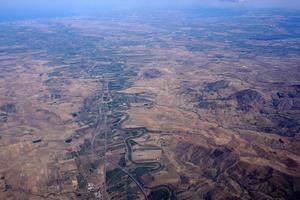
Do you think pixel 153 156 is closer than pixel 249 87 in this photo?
Yes

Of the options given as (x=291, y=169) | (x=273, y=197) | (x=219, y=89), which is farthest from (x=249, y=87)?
(x=273, y=197)

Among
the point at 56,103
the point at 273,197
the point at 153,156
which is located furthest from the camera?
the point at 56,103

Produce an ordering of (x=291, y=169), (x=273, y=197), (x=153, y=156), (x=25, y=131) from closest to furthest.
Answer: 1. (x=273, y=197)
2. (x=291, y=169)
3. (x=153, y=156)
4. (x=25, y=131)

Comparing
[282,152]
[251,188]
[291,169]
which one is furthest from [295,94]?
[251,188]

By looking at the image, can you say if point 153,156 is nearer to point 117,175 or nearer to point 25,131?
point 117,175

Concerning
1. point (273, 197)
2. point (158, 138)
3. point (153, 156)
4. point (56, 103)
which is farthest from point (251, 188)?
point (56, 103)

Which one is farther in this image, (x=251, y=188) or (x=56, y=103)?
(x=56, y=103)

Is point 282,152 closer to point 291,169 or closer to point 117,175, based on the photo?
point 291,169

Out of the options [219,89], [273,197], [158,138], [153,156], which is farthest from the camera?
[219,89]

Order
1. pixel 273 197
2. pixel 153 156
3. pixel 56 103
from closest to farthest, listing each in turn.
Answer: pixel 273 197 → pixel 153 156 → pixel 56 103
